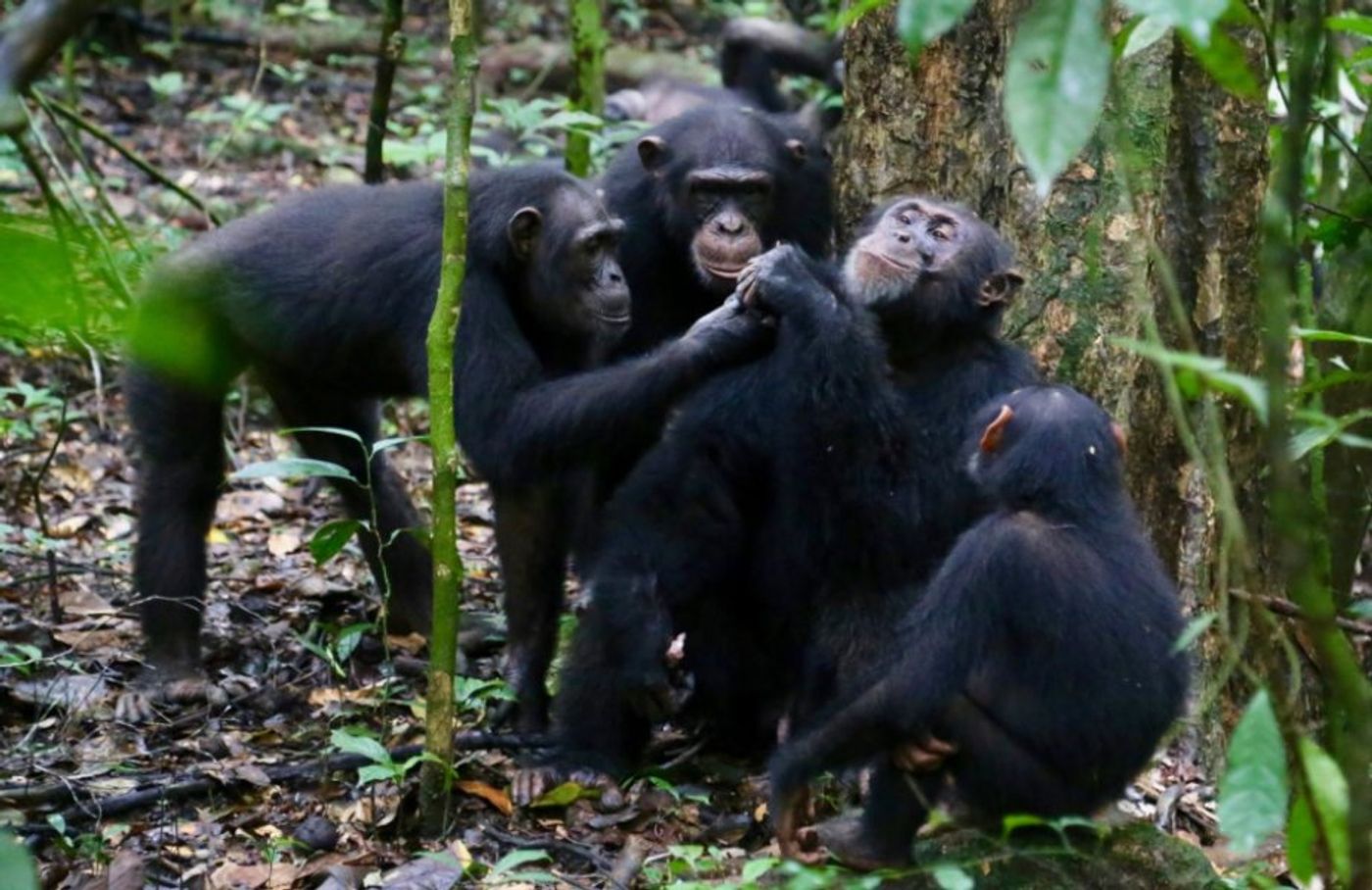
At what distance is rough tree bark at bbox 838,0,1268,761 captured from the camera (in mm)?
5367

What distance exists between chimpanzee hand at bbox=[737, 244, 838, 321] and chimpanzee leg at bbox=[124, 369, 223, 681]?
2.28 metres

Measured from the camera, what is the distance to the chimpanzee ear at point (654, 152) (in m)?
6.66

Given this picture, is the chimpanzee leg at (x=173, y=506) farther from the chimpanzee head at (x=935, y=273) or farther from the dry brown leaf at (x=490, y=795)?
the chimpanzee head at (x=935, y=273)

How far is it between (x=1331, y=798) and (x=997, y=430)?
6.32 ft

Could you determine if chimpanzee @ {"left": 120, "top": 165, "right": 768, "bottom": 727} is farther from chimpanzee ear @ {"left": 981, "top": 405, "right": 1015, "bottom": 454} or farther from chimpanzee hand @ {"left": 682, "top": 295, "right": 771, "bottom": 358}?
chimpanzee ear @ {"left": 981, "top": 405, "right": 1015, "bottom": 454}

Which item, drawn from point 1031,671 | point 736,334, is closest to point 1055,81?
point 1031,671

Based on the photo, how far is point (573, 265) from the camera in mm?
5965

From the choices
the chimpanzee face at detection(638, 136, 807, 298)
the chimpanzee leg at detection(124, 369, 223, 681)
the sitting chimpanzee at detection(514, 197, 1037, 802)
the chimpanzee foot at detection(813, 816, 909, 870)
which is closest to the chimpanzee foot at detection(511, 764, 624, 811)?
the sitting chimpanzee at detection(514, 197, 1037, 802)

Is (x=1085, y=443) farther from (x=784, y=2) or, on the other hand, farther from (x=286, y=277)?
(x=784, y=2)

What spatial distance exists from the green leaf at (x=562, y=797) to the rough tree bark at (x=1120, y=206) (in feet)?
6.58

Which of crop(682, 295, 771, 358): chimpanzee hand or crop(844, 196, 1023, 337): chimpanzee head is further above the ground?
crop(844, 196, 1023, 337): chimpanzee head

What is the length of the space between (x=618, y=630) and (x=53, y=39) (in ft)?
12.3

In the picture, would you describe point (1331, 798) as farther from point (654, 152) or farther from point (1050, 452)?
point (654, 152)

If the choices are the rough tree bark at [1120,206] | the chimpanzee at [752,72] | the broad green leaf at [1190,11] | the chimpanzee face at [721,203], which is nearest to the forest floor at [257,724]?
the rough tree bark at [1120,206]
